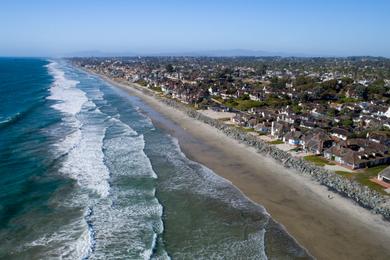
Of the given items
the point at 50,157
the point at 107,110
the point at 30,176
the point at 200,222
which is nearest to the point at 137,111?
the point at 107,110

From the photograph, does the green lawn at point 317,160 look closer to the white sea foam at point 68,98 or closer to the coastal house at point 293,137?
the coastal house at point 293,137

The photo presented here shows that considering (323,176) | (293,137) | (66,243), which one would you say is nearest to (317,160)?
(323,176)

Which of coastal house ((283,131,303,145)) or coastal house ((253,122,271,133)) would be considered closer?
coastal house ((283,131,303,145))

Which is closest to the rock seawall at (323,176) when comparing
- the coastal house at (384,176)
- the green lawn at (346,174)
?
the green lawn at (346,174)

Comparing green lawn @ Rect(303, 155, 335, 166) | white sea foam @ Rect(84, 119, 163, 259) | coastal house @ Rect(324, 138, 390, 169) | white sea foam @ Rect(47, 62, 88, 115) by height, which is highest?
coastal house @ Rect(324, 138, 390, 169)

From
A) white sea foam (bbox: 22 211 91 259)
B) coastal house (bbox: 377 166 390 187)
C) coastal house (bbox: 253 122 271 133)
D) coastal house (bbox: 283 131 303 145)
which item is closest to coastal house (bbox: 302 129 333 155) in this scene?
coastal house (bbox: 283 131 303 145)

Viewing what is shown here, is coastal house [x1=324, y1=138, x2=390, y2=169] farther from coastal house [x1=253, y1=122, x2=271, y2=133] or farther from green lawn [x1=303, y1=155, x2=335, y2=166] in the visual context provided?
coastal house [x1=253, y1=122, x2=271, y2=133]
